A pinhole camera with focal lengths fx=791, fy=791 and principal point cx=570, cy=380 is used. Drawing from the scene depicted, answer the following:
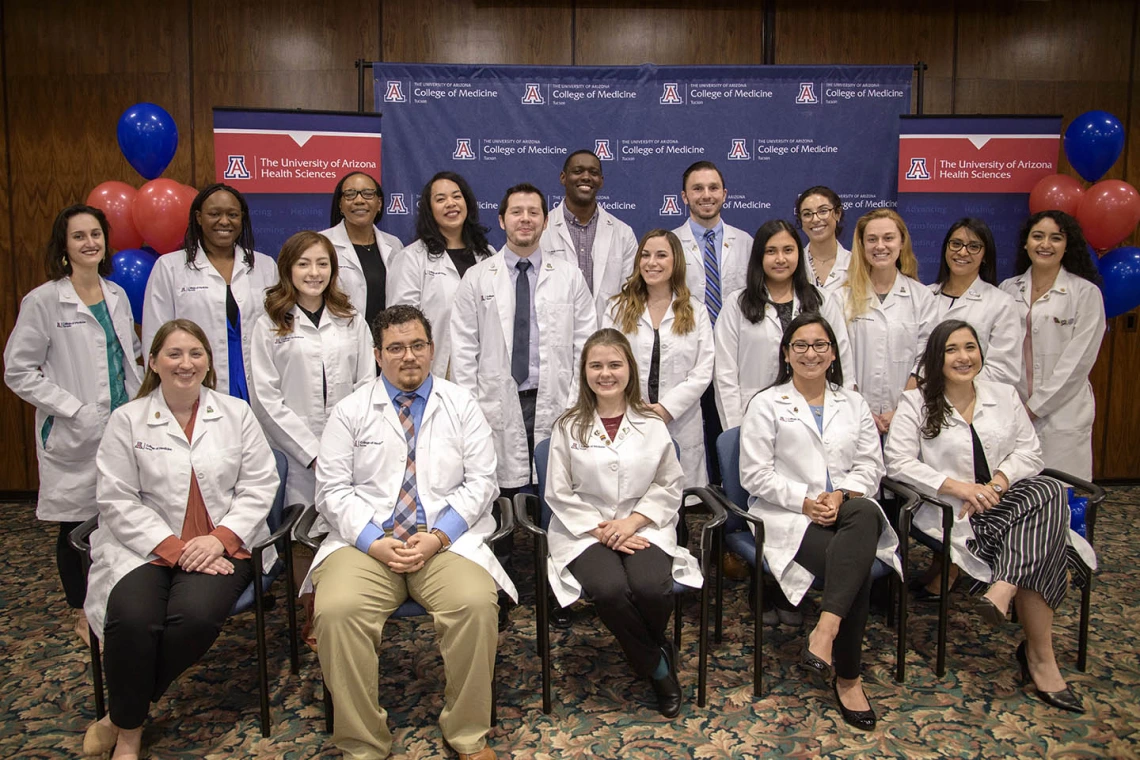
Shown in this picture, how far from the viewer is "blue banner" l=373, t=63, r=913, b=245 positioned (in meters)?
4.70

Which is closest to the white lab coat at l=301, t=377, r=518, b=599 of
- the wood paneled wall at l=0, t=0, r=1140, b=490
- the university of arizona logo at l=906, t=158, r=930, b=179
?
the wood paneled wall at l=0, t=0, r=1140, b=490

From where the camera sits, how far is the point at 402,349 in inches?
104

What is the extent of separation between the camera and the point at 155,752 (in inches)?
95.5

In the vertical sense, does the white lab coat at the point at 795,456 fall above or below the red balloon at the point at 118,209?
below

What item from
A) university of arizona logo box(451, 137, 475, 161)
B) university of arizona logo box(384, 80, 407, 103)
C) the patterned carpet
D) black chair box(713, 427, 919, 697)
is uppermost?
university of arizona logo box(384, 80, 407, 103)

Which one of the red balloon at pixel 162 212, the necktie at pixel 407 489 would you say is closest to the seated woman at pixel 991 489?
the necktie at pixel 407 489

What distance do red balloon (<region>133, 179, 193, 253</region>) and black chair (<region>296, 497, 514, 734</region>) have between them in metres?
2.05

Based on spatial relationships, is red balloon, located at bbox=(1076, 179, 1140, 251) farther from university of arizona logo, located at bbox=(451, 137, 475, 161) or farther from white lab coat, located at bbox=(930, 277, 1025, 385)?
university of arizona logo, located at bbox=(451, 137, 475, 161)

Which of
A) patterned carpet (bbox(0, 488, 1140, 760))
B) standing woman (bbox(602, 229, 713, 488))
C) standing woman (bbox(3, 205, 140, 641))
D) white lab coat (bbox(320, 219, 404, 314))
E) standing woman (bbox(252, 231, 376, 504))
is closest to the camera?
patterned carpet (bbox(0, 488, 1140, 760))

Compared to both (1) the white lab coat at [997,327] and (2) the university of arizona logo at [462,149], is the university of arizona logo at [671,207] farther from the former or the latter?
(1) the white lab coat at [997,327]

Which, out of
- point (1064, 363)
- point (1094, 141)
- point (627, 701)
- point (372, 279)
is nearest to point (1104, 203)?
point (1094, 141)

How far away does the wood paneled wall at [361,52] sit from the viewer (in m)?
4.88

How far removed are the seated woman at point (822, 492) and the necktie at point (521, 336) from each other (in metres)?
1.01

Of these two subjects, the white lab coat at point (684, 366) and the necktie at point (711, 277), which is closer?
the white lab coat at point (684, 366)
